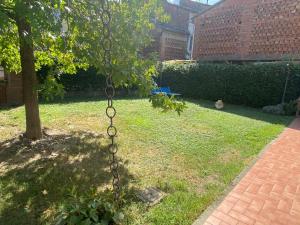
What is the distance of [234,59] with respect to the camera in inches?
632

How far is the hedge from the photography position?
11695mm

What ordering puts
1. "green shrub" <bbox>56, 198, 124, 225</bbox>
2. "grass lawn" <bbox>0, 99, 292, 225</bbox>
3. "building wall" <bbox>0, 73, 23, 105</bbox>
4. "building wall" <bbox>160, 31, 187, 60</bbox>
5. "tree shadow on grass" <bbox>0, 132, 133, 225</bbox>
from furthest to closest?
"building wall" <bbox>160, 31, 187, 60</bbox>, "building wall" <bbox>0, 73, 23, 105</bbox>, "grass lawn" <bbox>0, 99, 292, 225</bbox>, "tree shadow on grass" <bbox>0, 132, 133, 225</bbox>, "green shrub" <bbox>56, 198, 124, 225</bbox>

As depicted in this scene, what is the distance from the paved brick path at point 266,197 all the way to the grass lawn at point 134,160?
26 cm

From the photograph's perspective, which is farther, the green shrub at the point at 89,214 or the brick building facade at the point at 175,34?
the brick building facade at the point at 175,34

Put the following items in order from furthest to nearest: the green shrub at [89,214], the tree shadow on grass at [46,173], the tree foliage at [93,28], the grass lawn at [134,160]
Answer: the grass lawn at [134,160], the tree shadow on grass at [46,173], the tree foliage at [93,28], the green shrub at [89,214]

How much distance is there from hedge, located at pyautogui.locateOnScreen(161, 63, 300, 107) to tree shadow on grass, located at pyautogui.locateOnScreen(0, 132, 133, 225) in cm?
955

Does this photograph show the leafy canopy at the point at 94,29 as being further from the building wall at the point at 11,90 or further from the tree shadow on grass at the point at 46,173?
the building wall at the point at 11,90

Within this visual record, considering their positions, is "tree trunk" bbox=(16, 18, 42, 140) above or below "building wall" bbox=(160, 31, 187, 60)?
below

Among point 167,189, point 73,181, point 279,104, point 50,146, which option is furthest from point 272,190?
point 279,104

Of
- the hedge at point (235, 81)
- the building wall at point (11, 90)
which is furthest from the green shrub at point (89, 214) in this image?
the hedge at point (235, 81)

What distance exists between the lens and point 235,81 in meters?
13.2

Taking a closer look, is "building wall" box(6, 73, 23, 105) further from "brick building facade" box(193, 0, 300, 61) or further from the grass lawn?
"brick building facade" box(193, 0, 300, 61)

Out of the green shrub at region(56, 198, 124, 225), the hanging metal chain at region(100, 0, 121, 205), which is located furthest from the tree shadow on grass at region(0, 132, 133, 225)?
the hanging metal chain at region(100, 0, 121, 205)

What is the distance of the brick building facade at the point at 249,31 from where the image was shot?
13.6 m
